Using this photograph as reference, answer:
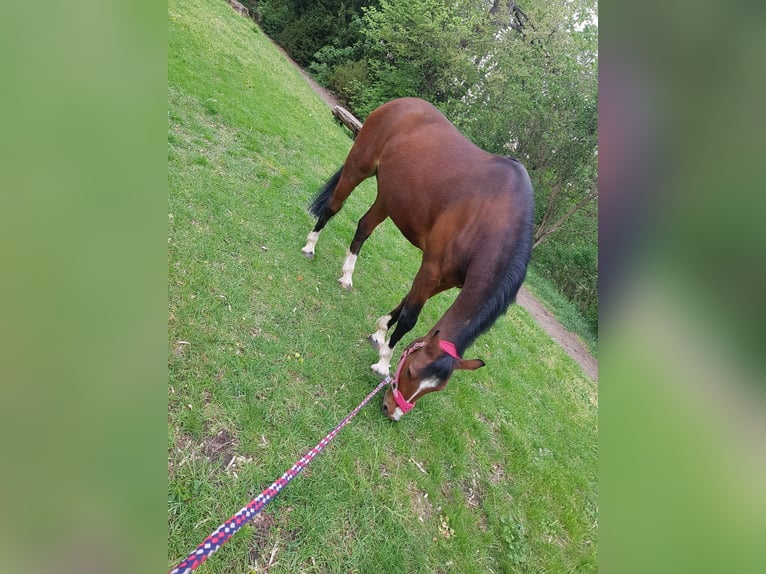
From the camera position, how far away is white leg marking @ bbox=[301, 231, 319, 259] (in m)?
4.77

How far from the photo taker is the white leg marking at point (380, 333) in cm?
412

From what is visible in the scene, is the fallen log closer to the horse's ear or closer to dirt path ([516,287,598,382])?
dirt path ([516,287,598,382])

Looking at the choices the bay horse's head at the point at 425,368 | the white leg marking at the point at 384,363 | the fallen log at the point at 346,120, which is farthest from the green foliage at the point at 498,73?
the bay horse's head at the point at 425,368

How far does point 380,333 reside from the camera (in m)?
4.17

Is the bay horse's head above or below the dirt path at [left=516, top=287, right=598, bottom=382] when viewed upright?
above

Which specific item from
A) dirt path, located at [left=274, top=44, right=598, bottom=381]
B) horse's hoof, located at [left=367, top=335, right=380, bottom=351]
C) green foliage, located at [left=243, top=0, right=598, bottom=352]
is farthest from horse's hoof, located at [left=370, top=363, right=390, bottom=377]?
green foliage, located at [left=243, top=0, right=598, bottom=352]
